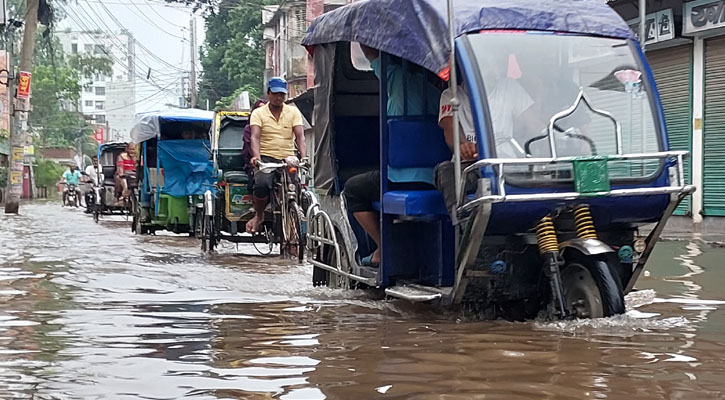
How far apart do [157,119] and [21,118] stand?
1105cm

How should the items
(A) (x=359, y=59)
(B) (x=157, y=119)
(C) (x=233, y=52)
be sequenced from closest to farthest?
(A) (x=359, y=59)
(B) (x=157, y=119)
(C) (x=233, y=52)

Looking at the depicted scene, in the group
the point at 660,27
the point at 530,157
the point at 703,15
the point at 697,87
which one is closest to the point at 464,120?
the point at 530,157

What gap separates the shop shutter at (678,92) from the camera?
15.9 m

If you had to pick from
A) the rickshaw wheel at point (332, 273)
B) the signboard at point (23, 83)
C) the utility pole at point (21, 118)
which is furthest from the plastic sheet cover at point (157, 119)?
the utility pole at point (21, 118)

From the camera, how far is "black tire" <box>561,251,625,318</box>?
17.2 ft

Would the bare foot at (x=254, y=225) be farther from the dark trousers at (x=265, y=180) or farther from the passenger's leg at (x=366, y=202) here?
the passenger's leg at (x=366, y=202)

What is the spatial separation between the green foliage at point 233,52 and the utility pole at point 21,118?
22569mm

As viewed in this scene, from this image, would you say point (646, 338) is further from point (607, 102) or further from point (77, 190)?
point (77, 190)

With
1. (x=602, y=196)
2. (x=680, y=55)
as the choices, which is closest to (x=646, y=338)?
(x=602, y=196)

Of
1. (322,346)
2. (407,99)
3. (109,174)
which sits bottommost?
(322,346)

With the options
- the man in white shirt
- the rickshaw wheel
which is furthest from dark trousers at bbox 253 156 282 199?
the man in white shirt

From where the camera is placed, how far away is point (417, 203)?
580 centimetres

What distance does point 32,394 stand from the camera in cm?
392

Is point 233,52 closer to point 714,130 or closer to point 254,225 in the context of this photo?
point 714,130
